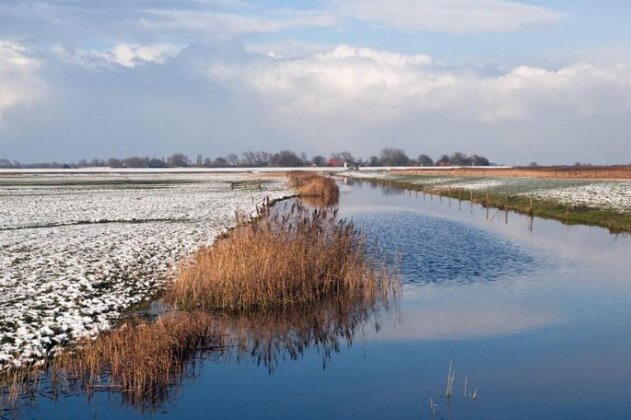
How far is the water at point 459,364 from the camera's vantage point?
9.26 meters

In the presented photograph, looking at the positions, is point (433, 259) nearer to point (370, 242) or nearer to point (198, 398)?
point (370, 242)

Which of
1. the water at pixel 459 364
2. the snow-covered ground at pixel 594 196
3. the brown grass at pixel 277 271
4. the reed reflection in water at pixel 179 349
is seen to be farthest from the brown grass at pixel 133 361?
the snow-covered ground at pixel 594 196

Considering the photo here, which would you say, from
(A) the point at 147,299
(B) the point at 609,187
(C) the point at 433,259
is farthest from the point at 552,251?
(B) the point at 609,187

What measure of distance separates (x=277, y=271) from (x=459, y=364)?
5477 mm

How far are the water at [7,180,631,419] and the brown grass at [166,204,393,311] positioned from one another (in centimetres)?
160

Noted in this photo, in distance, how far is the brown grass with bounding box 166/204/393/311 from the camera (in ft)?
49.5

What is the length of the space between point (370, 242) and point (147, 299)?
1279 cm

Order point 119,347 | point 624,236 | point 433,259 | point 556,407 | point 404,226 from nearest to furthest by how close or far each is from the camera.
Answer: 1. point 556,407
2. point 119,347
3. point 433,259
4. point 624,236
5. point 404,226

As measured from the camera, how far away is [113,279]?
1686 cm

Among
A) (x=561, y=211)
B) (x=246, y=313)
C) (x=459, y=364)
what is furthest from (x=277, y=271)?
(x=561, y=211)

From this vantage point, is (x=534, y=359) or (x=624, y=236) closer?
(x=534, y=359)

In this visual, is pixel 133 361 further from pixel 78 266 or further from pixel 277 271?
pixel 78 266

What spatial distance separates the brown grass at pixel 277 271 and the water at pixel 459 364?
1.60 meters

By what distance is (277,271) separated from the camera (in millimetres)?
15406
